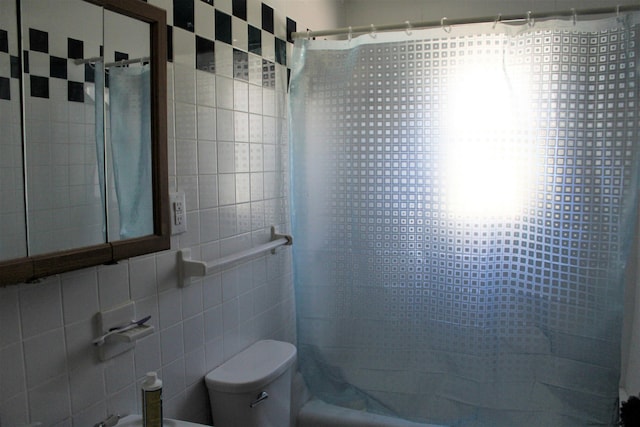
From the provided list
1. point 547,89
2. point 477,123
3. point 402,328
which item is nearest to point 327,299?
point 402,328

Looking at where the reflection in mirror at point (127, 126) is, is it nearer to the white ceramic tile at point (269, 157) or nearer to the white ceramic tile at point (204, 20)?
the white ceramic tile at point (204, 20)

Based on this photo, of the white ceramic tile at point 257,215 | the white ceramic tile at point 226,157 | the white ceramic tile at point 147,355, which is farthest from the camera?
the white ceramic tile at point 257,215

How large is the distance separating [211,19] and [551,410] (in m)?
1.96

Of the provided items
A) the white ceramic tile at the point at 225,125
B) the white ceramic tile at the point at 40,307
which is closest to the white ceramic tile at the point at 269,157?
the white ceramic tile at the point at 225,125

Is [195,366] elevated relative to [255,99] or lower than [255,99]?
lower

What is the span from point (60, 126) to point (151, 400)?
70 centimetres

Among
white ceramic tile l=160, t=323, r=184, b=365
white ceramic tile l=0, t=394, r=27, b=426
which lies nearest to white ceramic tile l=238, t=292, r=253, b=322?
white ceramic tile l=160, t=323, r=184, b=365

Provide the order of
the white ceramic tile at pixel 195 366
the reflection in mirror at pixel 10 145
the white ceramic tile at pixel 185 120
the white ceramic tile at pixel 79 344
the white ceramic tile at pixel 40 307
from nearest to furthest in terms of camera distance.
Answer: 1. the reflection in mirror at pixel 10 145
2. the white ceramic tile at pixel 40 307
3. the white ceramic tile at pixel 79 344
4. the white ceramic tile at pixel 185 120
5. the white ceramic tile at pixel 195 366

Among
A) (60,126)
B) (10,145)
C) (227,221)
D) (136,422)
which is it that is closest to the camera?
(10,145)

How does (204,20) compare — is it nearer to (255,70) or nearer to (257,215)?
(255,70)

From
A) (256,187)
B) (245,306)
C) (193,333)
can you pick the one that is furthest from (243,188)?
(193,333)

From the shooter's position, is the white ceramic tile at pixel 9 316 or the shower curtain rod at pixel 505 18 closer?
the white ceramic tile at pixel 9 316

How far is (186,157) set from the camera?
1.60 metres

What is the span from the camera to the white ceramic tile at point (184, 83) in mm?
1551
